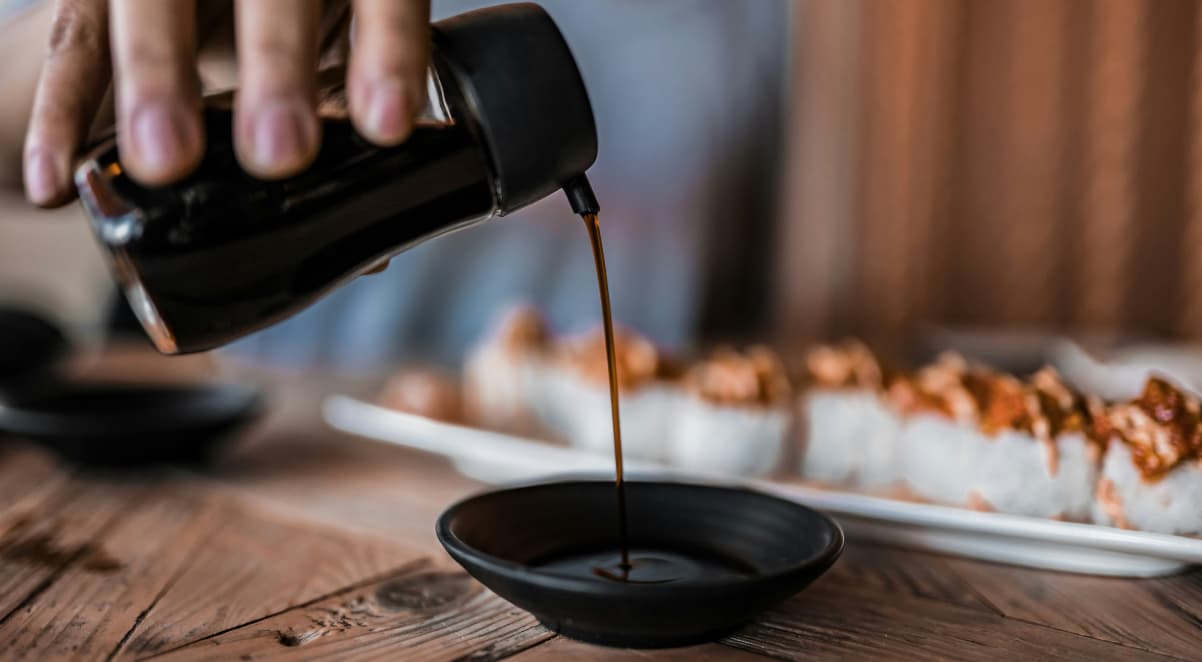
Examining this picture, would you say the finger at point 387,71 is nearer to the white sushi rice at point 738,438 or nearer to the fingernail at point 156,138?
the fingernail at point 156,138

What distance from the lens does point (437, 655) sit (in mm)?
547

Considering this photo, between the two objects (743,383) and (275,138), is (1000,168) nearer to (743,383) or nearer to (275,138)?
(743,383)

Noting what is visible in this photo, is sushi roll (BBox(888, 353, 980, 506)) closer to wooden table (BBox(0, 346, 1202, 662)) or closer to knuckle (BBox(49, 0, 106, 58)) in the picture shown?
wooden table (BBox(0, 346, 1202, 662))

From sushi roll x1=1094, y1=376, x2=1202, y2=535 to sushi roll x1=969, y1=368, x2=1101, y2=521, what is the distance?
0.02 metres

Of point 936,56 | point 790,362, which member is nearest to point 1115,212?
point 936,56

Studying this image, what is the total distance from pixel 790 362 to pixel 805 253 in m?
1.62

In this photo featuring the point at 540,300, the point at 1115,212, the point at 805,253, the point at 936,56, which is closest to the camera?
the point at 1115,212

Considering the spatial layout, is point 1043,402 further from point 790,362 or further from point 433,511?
point 790,362

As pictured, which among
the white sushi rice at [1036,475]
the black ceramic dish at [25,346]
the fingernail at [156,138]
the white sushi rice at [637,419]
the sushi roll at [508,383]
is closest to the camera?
the fingernail at [156,138]

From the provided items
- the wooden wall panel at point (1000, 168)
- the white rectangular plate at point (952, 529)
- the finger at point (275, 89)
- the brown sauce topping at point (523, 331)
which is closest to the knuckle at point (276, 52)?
the finger at point (275, 89)

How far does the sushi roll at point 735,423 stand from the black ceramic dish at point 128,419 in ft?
1.60

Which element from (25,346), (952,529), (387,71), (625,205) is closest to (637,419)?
(952,529)

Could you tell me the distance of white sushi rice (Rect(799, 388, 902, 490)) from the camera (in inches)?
35.0

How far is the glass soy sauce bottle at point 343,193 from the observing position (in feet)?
1.60
